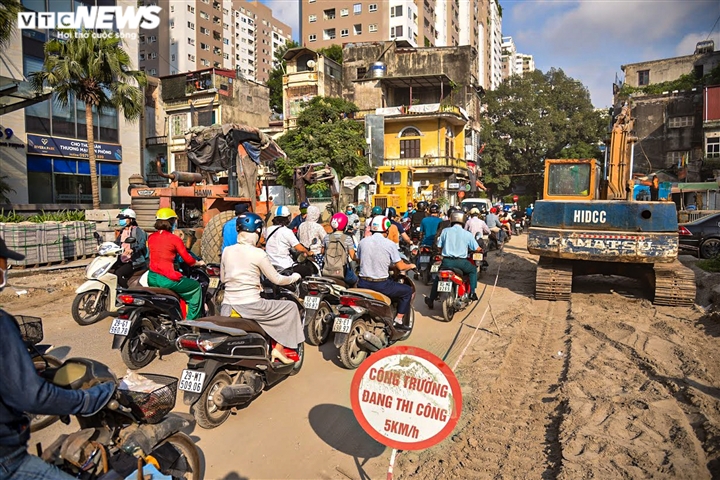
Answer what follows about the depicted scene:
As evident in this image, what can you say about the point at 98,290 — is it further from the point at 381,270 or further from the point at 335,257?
the point at 381,270

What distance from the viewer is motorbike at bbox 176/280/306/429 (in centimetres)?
416

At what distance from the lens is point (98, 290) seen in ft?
25.1

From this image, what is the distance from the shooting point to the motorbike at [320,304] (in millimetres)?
6418

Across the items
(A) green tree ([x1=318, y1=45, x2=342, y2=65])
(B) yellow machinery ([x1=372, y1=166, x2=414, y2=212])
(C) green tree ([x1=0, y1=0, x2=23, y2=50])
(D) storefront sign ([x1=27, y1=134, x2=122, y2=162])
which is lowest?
(B) yellow machinery ([x1=372, y1=166, x2=414, y2=212])

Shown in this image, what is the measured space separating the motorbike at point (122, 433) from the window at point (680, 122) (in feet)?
169

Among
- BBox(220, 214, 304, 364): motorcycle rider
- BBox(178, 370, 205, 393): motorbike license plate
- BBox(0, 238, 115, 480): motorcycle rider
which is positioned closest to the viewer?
BBox(0, 238, 115, 480): motorcycle rider

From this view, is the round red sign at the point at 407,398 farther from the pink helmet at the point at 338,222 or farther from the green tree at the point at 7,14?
the green tree at the point at 7,14

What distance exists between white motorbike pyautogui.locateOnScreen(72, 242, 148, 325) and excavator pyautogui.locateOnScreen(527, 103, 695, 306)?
7204mm

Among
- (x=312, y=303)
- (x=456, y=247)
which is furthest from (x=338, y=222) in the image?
(x=456, y=247)

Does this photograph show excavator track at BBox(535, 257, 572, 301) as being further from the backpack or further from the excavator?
the backpack

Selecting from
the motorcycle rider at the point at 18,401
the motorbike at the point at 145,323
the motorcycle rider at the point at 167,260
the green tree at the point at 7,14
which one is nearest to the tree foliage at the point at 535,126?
the green tree at the point at 7,14

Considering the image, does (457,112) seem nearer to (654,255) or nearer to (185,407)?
(654,255)

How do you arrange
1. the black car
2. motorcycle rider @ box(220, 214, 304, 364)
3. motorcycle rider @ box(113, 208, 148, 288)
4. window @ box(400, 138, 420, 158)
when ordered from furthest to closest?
window @ box(400, 138, 420, 158) → the black car → motorcycle rider @ box(113, 208, 148, 288) → motorcycle rider @ box(220, 214, 304, 364)

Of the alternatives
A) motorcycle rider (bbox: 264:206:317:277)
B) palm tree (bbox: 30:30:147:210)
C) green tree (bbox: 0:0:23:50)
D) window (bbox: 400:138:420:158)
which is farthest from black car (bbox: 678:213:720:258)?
window (bbox: 400:138:420:158)
